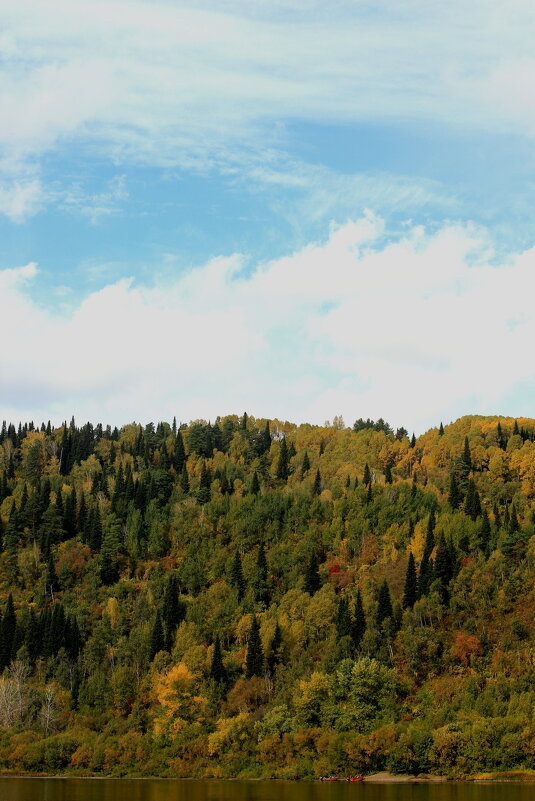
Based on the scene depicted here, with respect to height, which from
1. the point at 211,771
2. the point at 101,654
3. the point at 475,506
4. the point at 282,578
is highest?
the point at 475,506

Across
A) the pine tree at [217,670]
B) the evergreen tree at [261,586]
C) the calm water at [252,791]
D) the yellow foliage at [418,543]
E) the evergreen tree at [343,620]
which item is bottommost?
the calm water at [252,791]

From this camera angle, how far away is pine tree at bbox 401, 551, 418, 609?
16312 cm

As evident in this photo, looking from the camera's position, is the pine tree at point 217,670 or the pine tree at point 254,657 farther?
the pine tree at point 254,657

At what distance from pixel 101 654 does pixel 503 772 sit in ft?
269

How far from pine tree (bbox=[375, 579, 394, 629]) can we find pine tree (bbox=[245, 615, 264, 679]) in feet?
66.9

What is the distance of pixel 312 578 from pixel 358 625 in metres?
25.2

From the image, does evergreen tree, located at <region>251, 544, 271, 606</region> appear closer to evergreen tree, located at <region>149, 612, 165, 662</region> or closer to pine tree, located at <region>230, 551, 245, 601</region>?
pine tree, located at <region>230, 551, 245, 601</region>

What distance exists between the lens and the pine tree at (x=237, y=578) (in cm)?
18325

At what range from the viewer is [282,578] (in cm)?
18875

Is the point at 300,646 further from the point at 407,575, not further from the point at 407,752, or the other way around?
the point at 407,752

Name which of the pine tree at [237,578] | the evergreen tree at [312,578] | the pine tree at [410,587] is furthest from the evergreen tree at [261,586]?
the pine tree at [410,587]

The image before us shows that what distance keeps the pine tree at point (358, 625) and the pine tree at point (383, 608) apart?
7.97ft

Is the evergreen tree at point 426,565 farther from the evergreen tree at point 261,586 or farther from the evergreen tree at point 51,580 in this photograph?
the evergreen tree at point 51,580

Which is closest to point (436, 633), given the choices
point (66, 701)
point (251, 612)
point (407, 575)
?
point (407, 575)
